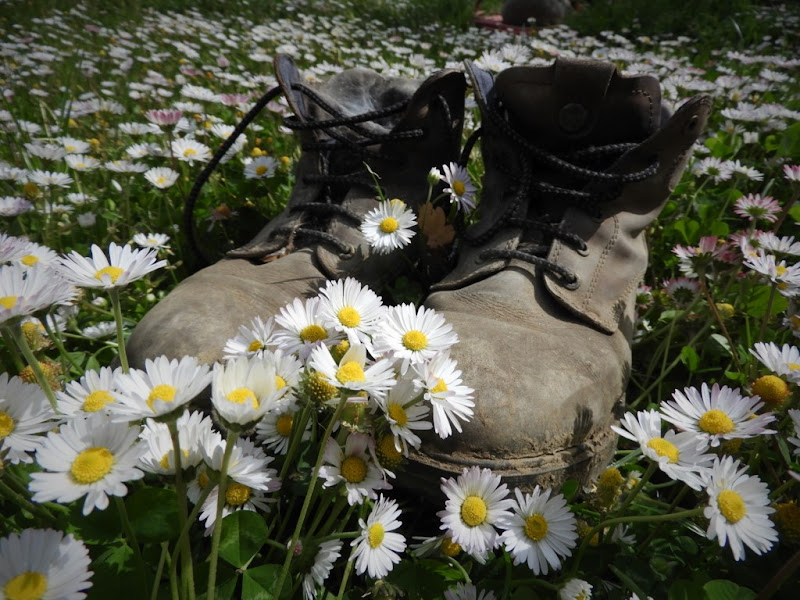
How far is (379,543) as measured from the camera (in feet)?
2.47

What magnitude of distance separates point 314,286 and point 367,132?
1.41 ft

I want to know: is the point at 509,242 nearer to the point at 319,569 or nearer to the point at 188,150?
the point at 319,569

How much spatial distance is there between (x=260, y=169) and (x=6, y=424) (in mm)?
1300

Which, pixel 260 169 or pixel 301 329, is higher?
pixel 301 329

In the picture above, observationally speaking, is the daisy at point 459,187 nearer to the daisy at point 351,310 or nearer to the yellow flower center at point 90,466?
the daisy at point 351,310

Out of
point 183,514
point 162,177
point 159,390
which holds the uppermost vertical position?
point 159,390

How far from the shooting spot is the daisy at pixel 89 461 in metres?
0.52

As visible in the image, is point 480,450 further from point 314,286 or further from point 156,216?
point 156,216

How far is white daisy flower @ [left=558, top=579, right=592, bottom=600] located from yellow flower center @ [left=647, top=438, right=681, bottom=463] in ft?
0.66

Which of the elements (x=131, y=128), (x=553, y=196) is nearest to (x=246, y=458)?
(x=553, y=196)

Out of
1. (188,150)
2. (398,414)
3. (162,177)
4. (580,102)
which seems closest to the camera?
(398,414)

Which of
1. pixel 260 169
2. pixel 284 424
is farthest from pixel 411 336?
pixel 260 169

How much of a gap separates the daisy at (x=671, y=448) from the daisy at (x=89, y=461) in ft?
1.81

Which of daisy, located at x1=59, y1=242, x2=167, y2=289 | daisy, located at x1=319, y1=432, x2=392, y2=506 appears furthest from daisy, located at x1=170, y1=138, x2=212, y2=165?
daisy, located at x1=319, y1=432, x2=392, y2=506
